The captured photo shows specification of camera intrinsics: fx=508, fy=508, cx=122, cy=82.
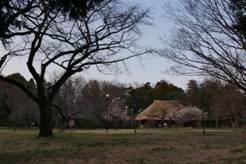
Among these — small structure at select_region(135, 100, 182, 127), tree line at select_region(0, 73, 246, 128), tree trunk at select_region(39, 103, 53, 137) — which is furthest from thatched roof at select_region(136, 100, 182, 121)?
tree trunk at select_region(39, 103, 53, 137)

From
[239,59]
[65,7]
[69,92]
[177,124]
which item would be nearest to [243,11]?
[239,59]

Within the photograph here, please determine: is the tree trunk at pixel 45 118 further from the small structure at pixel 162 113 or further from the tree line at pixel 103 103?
the small structure at pixel 162 113

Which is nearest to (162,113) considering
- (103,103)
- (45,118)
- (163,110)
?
(163,110)

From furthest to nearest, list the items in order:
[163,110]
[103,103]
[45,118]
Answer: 1. [103,103]
2. [163,110]
3. [45,118]

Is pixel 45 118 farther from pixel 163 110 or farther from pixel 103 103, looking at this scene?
pixel 103 103

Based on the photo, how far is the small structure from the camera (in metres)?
89.1

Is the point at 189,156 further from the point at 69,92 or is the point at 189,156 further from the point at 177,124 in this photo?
the point at 177,124

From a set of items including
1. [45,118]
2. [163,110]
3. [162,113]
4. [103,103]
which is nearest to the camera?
[45,118]

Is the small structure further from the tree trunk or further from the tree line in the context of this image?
the tree trunk

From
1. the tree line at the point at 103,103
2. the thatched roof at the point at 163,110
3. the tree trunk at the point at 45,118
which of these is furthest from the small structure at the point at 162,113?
the tree trunk at the point at 45,118

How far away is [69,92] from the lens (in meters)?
69.1

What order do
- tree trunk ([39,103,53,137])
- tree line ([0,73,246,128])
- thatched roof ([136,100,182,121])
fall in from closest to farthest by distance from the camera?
tree trunk ([39,103,53,137])
tree line ([0,73,246,128])
thatched roof ([136,100,182,121])

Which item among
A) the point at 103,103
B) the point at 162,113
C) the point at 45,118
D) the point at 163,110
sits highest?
the point at 103,103

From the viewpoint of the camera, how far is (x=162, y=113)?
89562mm
